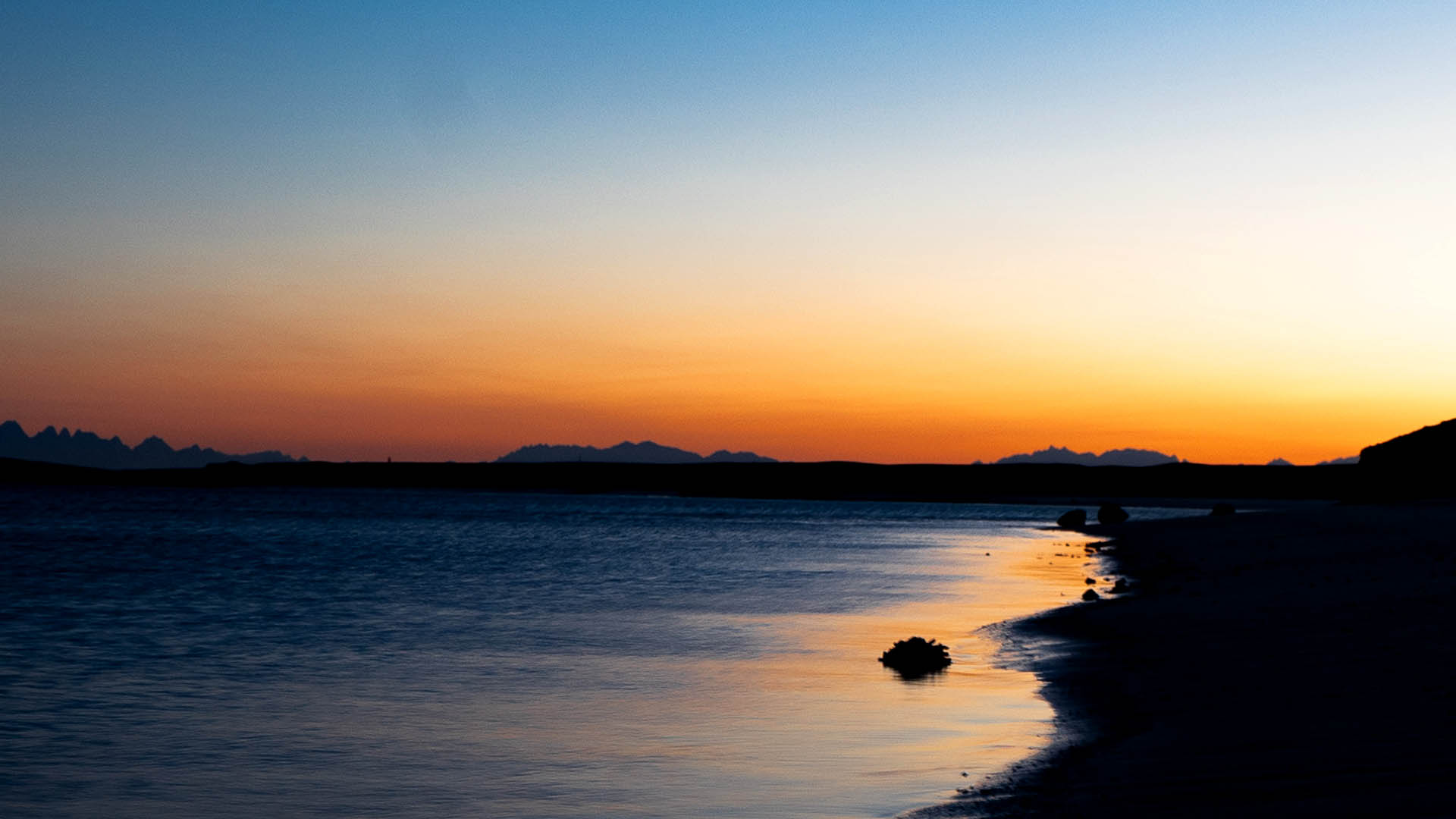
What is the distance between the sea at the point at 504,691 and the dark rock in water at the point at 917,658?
1.35 ft

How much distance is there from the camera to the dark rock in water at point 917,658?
57.3 feet

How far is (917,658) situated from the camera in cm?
1759

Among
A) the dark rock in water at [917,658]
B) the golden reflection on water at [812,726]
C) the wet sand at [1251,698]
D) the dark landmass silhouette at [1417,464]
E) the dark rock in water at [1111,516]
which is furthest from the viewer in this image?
the dark rock in water at [1111,516]

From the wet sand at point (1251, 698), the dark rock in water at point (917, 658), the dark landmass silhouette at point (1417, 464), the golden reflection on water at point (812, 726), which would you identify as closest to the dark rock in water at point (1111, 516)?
the dark landmass silhouette at point (1417, 464)

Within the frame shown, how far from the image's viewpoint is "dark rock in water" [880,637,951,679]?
57.3ft

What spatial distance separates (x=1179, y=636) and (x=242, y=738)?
508 inches

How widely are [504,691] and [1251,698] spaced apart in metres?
9.16

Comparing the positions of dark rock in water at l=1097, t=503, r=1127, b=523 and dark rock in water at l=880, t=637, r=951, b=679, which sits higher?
dark rock in water at l=1097, t=503, r=1127, b=523

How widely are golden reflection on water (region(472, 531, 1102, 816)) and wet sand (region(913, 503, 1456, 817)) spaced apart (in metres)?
0.63

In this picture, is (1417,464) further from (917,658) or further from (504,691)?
(504,691)

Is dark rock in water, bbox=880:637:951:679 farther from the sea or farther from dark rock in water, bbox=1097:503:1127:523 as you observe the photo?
dark rock in water, bbox=1097:503:1127:523

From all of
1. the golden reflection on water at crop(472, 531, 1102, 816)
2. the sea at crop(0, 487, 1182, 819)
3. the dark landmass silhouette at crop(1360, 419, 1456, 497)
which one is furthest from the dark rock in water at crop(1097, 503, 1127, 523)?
the golden reflection on water at crop(472, 531, 1102, 816)

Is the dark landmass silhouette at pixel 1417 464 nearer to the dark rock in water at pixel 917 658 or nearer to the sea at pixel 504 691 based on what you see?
the sea at pixel 504 691

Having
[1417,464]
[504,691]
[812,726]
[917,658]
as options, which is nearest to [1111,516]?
[1417,464]
